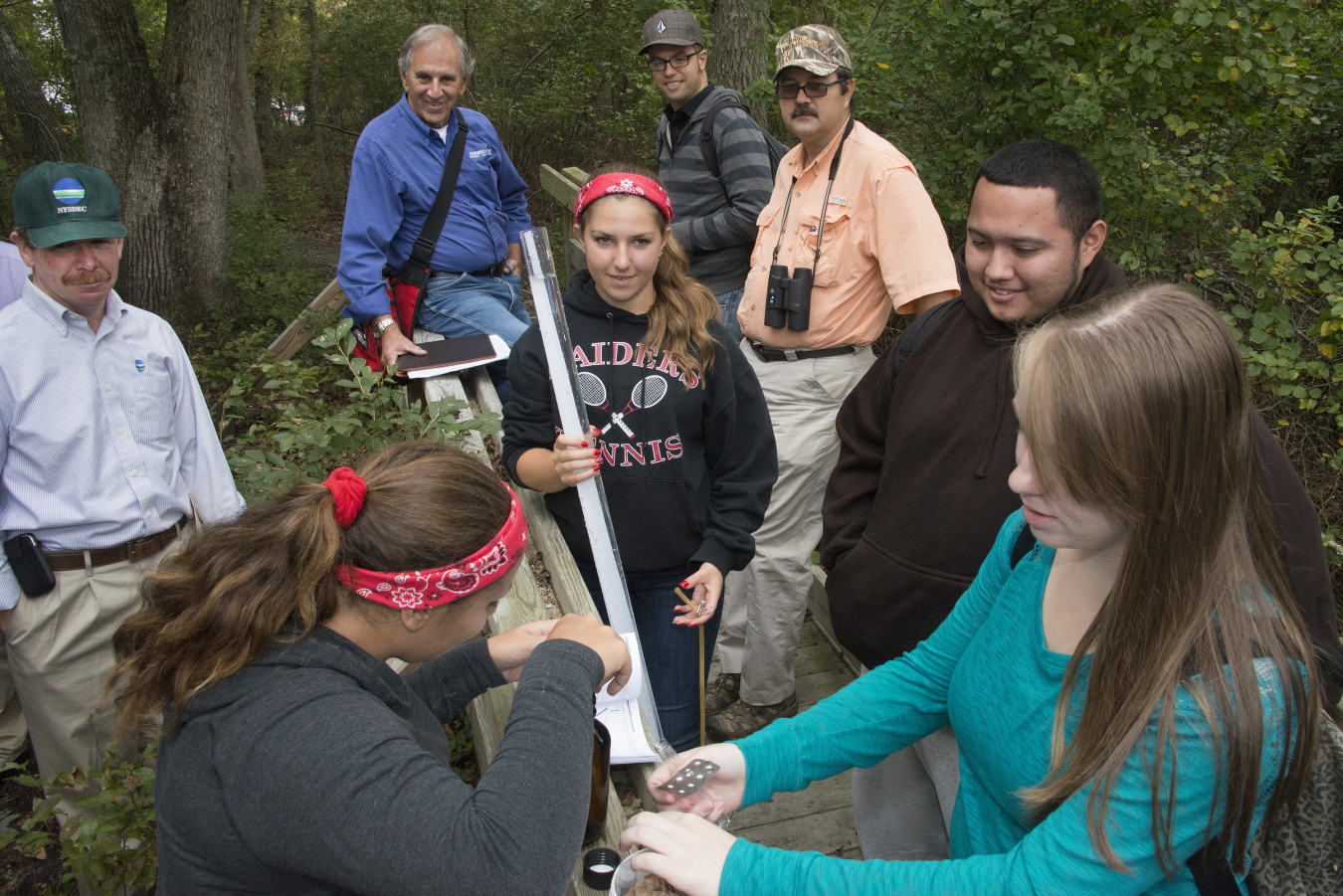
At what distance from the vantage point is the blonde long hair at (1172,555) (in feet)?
3.64

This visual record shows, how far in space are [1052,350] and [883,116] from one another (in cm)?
528

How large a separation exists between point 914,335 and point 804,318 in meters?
1.16

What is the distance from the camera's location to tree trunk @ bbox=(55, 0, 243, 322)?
6.90 metres

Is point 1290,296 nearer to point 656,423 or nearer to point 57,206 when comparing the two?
point 656,423

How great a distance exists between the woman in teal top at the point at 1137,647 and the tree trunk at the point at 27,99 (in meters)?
10.1

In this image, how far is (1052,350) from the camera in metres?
1.22

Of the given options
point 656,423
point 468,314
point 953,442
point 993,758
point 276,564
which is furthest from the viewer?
point 468,314

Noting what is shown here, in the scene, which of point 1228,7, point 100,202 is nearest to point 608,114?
point 1228,7

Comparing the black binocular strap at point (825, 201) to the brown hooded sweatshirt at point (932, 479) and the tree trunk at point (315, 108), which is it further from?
the tree trunk at point (315, 108)

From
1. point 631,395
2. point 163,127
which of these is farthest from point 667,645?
point 163,127

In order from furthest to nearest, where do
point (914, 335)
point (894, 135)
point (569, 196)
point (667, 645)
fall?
point (569, 196) < point (894, 135) < point (667, 645) < point (914, 335)

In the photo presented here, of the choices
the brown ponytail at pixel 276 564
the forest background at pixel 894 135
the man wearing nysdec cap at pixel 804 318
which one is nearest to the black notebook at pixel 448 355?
the forest background at pixel 894 135

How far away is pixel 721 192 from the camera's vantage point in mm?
4211

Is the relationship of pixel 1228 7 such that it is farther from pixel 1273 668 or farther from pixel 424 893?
pixel 424 893
